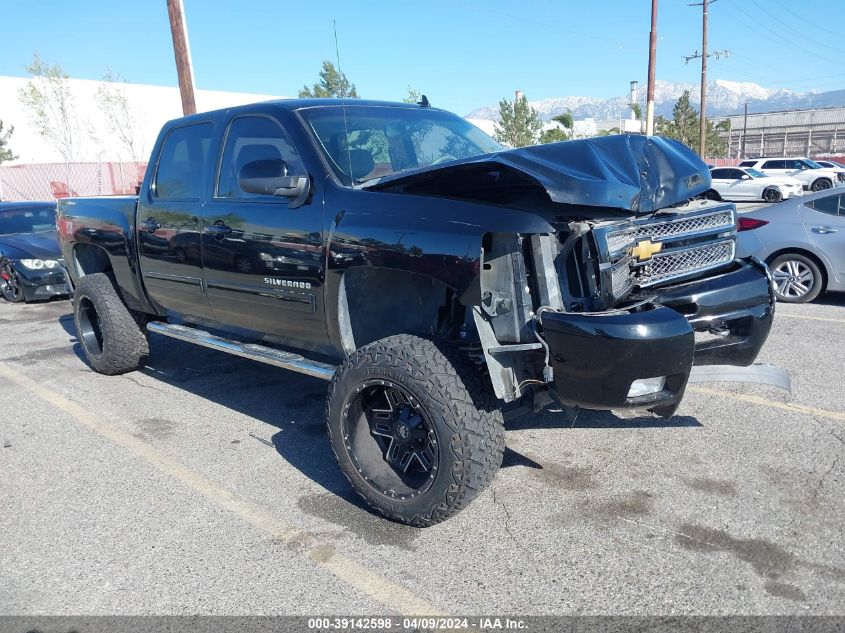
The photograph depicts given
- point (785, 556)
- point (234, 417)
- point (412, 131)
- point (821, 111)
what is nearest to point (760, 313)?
point (785, 556)

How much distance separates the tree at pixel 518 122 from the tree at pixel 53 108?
21645mm

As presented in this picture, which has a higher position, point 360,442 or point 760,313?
point 760,313

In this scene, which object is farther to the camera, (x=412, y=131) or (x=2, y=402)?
(x=2, y=402)

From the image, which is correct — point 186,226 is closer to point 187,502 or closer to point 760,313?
point 187,502

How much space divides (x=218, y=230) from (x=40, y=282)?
24.7 ft

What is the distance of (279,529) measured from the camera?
3.50 meters

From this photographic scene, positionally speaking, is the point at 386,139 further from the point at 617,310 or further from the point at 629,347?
the point at 629,347

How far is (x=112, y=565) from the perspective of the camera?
3232 mm

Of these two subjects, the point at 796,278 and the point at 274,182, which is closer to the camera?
the point at 274,182

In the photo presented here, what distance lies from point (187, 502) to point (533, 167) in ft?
8.34

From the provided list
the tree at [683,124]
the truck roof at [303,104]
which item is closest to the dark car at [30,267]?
the truck roof at [303,104]

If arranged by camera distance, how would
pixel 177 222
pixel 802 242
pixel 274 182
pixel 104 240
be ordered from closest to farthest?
pixel 274 182, pixel 177 222, pixel 104 240, pixel 802 242

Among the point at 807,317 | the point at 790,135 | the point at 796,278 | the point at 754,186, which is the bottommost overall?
the point at 807,317

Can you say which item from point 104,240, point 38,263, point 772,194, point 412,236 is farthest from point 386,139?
point 772,194
